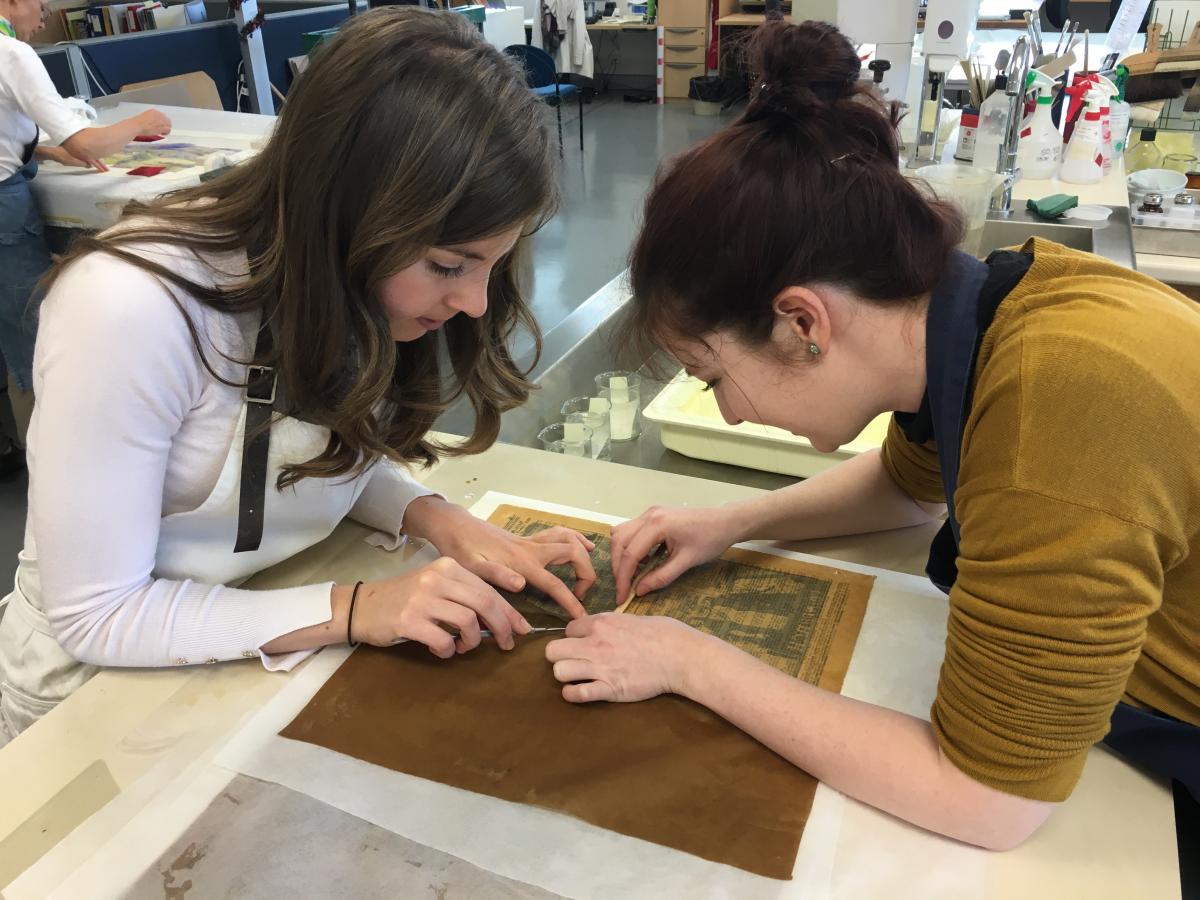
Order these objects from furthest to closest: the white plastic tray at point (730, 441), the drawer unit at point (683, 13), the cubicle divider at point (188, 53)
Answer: the drawer unit at point (683, 13), the cubicle divider at point (188, 53), the white plastic tray at point (730, 441)

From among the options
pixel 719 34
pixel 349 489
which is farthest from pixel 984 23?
pixel 349 489

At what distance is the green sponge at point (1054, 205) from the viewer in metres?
1.96

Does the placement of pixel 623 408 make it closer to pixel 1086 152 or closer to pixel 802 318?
pixel 802 318

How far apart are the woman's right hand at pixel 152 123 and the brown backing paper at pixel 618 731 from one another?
7.49ft

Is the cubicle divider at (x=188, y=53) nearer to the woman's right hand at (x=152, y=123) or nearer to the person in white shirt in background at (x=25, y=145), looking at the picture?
the woman's right hand at (x=152, y=123)

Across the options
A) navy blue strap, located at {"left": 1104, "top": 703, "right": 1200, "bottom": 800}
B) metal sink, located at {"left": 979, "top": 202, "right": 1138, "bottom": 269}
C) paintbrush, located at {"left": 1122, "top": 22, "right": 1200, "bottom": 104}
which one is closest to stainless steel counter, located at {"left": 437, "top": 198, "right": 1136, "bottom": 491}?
metal sink, located at {"left": 979, "top": 202, "right": 1138, "bottom": 269}

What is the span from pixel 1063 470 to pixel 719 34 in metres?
7.61

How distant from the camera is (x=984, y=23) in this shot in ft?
19.2

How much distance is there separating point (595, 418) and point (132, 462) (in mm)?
701

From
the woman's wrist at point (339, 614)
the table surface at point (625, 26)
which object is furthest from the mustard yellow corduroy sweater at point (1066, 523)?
the table surface at point (625, 26)

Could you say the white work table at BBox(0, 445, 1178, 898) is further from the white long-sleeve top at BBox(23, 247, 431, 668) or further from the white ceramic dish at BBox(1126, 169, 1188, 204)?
the white ceramic dish at BBox(1126, 169, 1188, 204)

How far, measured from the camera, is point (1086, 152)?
2.23 m

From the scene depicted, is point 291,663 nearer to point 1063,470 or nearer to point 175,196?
point 175,196

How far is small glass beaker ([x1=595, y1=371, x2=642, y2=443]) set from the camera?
4.58ft
